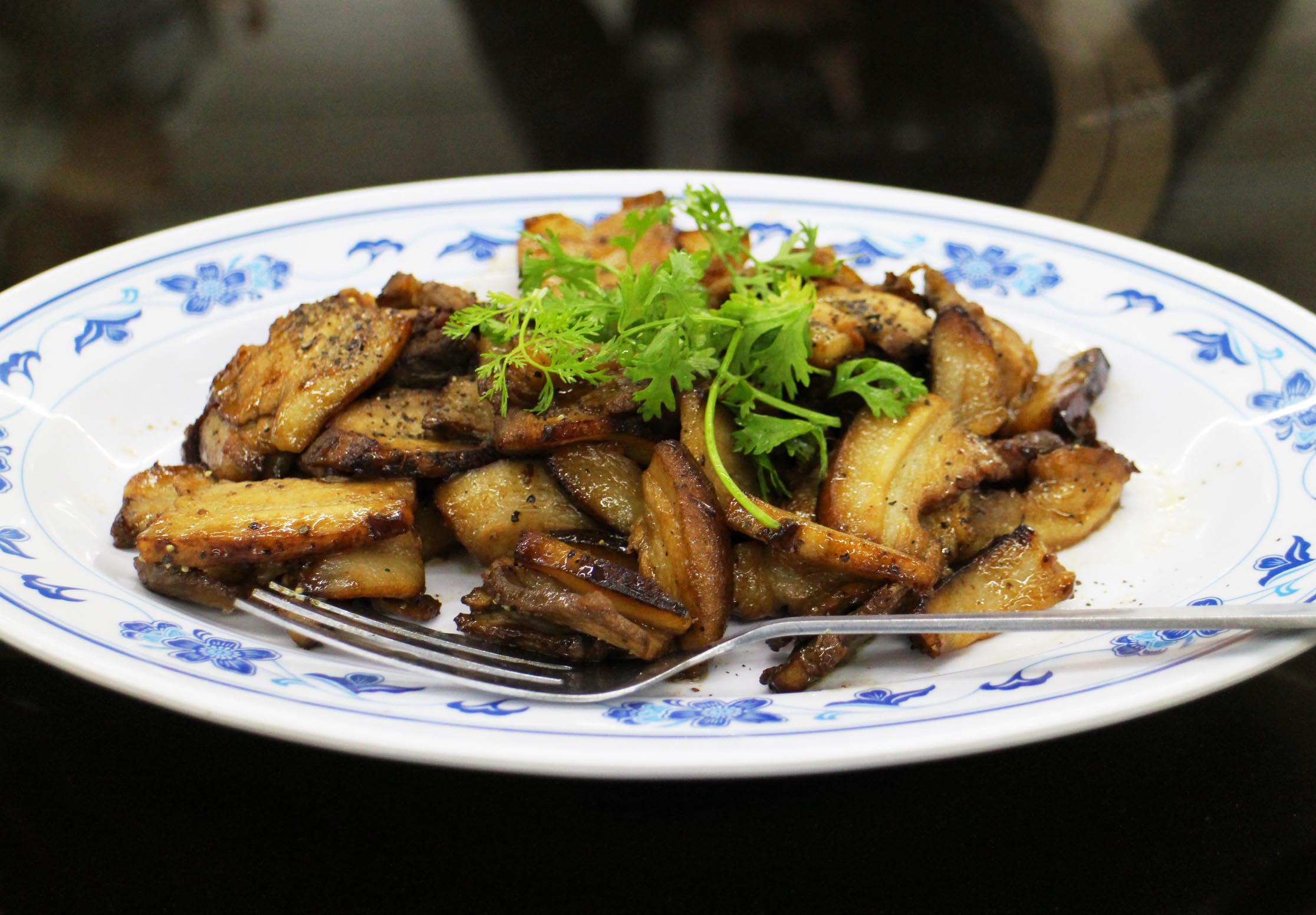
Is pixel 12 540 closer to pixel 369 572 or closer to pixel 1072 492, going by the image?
pixel 369 572

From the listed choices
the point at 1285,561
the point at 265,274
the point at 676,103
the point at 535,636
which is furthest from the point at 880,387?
the point at 676,103

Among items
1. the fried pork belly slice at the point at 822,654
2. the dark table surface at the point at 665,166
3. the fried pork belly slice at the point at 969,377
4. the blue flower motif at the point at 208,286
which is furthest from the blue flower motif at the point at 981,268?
the blue flower motif at the point at 208,286

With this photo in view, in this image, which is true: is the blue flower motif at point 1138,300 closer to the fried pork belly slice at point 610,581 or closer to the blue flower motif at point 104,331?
the fried pork belly slice at point 610,581

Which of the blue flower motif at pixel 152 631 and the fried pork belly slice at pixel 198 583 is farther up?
the fried pork belly slice at pixel 198 583

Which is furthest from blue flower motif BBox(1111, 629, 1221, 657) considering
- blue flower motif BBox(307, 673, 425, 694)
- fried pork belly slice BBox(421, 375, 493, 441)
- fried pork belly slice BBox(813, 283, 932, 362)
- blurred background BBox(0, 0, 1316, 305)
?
blurred background BBox(0, 0, 1316, 305)

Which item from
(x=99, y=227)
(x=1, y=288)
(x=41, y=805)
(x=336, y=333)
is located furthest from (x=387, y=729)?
(x=99, y=227)

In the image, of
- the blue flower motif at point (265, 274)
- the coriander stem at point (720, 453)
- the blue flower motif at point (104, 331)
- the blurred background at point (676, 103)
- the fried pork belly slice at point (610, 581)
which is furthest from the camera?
the blurred background at point (676, 103)
